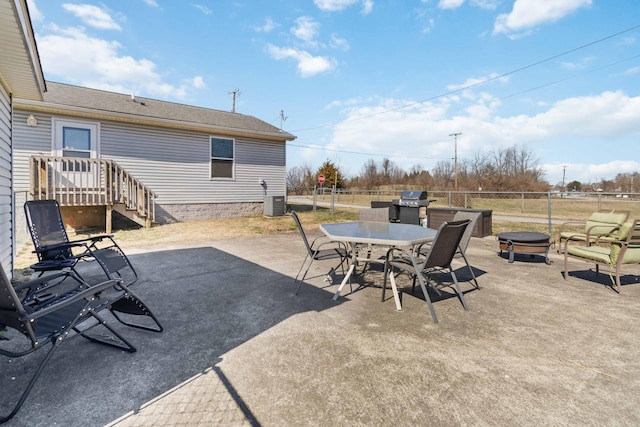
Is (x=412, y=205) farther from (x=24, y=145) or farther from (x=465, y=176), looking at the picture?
(x=465, y=176)

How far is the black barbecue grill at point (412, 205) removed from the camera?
8.98m

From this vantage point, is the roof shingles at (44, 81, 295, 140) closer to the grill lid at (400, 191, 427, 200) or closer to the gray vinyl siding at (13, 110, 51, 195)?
the gray vinyl siding at (13, 110, 51, 195)

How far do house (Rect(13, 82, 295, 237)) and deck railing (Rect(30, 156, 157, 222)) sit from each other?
0.03 m

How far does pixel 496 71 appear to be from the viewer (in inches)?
548

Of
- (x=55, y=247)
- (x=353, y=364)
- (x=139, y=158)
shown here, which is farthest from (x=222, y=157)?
(x=353, y=364)

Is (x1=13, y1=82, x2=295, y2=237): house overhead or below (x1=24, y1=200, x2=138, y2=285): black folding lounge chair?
overhead

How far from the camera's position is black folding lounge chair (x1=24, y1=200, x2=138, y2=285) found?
384cm

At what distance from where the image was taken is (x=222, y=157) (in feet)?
37.0

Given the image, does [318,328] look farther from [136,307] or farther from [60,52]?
[60,52]

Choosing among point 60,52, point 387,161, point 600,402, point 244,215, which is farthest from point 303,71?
point 387,161

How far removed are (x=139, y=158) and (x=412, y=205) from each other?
8.69 metres

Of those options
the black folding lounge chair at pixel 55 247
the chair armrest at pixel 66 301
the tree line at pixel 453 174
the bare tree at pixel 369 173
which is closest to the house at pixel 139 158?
the black folding lounge chair at pixel 55 247

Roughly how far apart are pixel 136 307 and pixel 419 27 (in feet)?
47.5

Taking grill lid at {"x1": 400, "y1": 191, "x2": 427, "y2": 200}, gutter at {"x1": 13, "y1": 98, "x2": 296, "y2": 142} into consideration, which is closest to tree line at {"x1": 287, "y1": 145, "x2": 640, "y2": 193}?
grill lid at {"x1": 400, "y1": 191, "x2": 427, "y2": 200}
